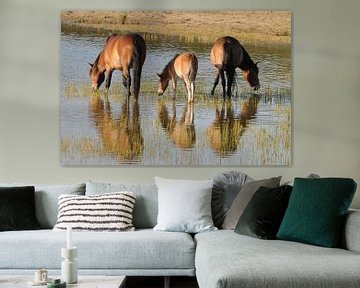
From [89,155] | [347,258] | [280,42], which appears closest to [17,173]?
[89,155]

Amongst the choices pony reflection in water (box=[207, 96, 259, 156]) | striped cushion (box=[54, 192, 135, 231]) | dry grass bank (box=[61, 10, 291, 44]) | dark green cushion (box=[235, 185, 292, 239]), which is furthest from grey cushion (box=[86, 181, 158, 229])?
dry grass bank (box=[61, 10, 291, 44])

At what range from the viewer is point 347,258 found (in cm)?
327

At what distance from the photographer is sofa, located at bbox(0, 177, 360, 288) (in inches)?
113

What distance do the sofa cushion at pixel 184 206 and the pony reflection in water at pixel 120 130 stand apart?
0.49 m

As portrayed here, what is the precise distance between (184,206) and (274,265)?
1812 mm

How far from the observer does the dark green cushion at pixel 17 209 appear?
4.72 meters

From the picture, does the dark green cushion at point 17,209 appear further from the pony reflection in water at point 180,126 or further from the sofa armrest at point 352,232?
the sofa armrest at point 352,232

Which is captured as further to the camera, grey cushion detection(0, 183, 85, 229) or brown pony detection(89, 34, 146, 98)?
brown pony detection(89, 34, 146, 98)

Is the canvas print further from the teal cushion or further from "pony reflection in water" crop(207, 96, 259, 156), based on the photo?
the teal cushion

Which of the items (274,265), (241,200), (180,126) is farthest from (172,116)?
(274,265)

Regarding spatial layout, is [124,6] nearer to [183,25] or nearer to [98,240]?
[183,25]

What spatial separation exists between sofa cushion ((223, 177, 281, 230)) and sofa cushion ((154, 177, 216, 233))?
141mm

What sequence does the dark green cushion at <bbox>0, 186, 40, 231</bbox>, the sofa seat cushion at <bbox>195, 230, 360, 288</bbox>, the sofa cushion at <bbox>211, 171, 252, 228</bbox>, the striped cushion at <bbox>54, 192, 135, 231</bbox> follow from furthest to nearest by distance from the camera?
1. the sofa cushion at <bbox>211, 171, 252, 228</bbox>
2. the dark green cushion at <bbox>0, 186, 40, 231</bbox>
3. the striped cushion at <bbox>54, 192, 135, 231</bbox>
4. the sofa seat cushion at <bbox>195, 230, 360, 288</bbox>

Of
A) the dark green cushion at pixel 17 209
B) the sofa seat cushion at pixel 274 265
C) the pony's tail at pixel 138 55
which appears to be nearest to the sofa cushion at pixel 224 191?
the sofa seat cushion at pixel 274 265
